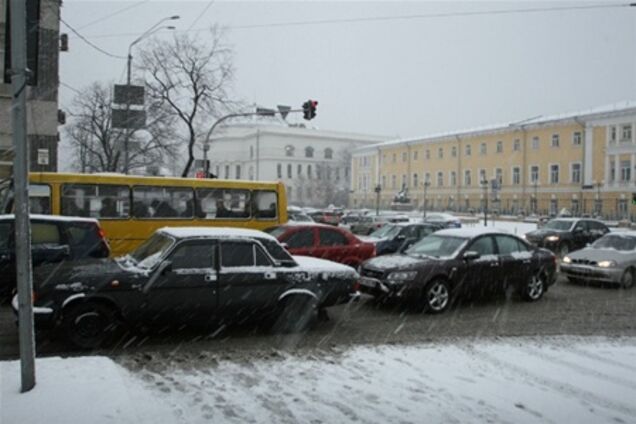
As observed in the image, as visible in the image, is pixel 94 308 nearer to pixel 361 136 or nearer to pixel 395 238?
pixel 395 238

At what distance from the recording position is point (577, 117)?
201ft

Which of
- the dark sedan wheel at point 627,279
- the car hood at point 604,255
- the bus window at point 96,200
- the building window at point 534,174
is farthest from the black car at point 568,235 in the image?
the building window at point 534,174

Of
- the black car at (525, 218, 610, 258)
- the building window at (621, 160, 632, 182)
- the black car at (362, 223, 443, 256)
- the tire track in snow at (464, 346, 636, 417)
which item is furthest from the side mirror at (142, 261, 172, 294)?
the building window at (621, 160, 632, 182)

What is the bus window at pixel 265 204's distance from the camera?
17.3 m

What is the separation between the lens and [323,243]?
13352 millimetres

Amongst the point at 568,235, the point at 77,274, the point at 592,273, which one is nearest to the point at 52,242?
the point at 77,274

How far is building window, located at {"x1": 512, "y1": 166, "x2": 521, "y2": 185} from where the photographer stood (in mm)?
68312

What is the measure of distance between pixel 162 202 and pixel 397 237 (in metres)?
7.65

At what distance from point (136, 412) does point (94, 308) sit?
303cm

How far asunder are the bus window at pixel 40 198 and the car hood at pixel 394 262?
841cm

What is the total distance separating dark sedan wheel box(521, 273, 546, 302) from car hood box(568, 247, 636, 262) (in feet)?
9.95

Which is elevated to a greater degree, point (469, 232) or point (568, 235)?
point (469, 232)

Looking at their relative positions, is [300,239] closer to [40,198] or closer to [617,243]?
[40,198]

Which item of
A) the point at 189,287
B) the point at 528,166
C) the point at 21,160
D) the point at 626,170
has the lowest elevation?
the point at 189,287
